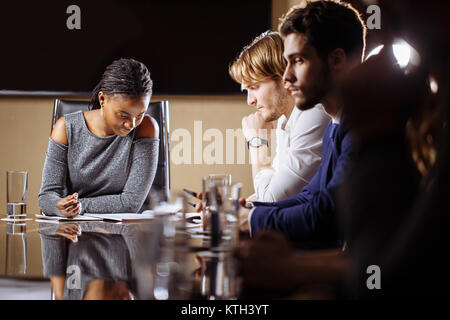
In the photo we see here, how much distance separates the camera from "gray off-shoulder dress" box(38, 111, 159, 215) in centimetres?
211

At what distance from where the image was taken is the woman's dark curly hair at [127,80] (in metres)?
2.19

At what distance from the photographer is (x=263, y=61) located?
82.7 inches

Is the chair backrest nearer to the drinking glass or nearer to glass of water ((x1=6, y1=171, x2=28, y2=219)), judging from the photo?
glass of water ((x1=6, y1=171, x2=28, y2=219))

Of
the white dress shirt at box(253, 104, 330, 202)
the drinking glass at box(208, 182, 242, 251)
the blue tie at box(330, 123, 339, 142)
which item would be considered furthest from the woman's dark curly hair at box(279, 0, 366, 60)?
the drinking glass at box(208, 182, 242, 251)

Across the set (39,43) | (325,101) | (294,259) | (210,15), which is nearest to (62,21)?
(39,43)

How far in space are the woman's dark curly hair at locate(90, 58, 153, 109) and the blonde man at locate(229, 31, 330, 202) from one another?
0.43 metres

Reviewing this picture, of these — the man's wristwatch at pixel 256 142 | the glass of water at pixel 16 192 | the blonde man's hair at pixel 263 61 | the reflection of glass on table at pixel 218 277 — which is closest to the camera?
the reflection of glass on table at pixel 218 277

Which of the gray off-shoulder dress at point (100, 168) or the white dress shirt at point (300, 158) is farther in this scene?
the gray off-shoulder dress at point (100, 168)

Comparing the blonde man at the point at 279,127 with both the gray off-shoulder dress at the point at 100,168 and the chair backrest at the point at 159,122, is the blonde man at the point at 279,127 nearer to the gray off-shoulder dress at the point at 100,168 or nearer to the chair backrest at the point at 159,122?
the chair backrest at the point at 159,122

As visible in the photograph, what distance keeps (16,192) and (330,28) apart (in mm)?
1225

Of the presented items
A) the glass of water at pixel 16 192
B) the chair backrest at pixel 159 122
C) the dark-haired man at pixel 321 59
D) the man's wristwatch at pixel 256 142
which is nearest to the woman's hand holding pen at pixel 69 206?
the glass of water at pixel 16 192

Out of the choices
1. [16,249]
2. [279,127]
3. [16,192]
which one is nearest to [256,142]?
[279,127]

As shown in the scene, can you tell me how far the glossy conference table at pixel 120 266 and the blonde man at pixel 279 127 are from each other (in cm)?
58
